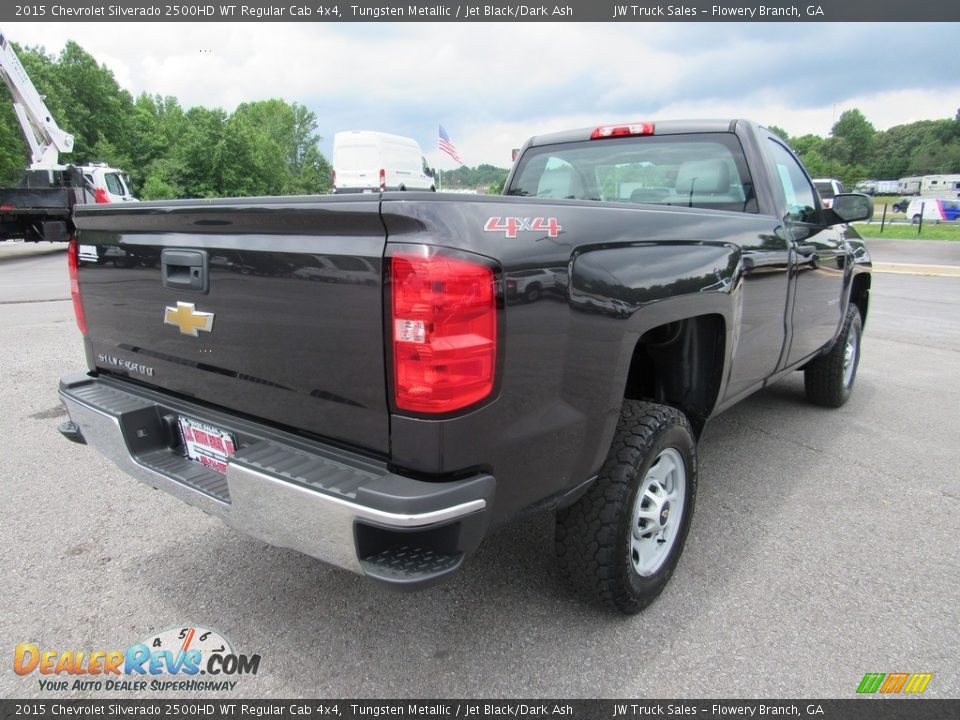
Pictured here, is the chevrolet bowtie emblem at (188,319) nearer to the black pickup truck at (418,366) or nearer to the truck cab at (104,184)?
the black pickup truck at (418,366)

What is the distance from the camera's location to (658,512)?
2.44m

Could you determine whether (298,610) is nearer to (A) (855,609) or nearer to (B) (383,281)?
(B) (383,281)

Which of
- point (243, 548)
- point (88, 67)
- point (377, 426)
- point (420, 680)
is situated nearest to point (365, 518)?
point (377, 426)

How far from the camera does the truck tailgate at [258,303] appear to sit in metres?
1.70

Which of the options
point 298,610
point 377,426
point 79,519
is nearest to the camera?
point 377,426

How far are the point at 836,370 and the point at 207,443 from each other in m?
4.49

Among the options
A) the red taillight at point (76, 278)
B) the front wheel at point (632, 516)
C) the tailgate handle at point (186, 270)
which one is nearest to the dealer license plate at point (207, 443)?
the tailgate handle at point (186, 270)

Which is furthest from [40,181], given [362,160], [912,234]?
[912,234]

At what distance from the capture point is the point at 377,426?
1.73m

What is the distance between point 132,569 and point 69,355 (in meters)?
4.47

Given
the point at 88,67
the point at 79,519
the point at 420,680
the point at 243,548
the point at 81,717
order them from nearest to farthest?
1. the point at 81,717
2. the point at 420,680
3. the point at 243,548
4. the point at 79,519
5. the point at 88,67

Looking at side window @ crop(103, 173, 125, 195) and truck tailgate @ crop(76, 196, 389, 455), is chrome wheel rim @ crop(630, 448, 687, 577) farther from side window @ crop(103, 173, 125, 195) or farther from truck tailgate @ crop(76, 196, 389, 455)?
side window @ crop(103, 173, 125, 195)

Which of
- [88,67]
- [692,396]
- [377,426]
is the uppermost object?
[88,67]

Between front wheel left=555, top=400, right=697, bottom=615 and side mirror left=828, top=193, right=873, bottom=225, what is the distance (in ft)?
7.76
